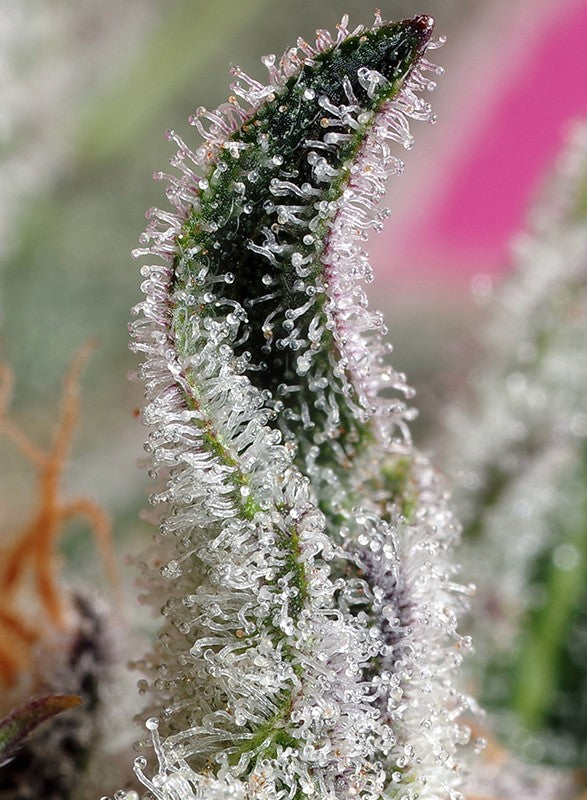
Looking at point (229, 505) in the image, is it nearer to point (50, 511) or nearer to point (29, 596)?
point (50, 511)

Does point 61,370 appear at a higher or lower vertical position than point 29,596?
higher

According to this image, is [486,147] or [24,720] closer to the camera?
[24,720]

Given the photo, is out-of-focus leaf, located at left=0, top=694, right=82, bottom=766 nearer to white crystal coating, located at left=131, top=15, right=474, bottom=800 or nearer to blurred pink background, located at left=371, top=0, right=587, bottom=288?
white crystal coating, located at left=131, top=15, right=474, bottom=800

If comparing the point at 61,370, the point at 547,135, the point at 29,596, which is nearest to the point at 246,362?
the point at 29,596

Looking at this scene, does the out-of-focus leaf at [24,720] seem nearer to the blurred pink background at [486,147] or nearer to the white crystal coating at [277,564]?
the white crystal coating at [277,564]

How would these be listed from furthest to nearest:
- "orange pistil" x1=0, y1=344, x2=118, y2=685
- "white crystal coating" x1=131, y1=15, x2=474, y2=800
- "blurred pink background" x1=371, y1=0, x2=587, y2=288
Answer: "blurred pink background" x1=371, y1=0, x2=587, y2=288, "orange pistil" x1=0, y1=344, x2=118, y2=685, "white crystal coating" x1=131, y1=15, x2=474, y2=800

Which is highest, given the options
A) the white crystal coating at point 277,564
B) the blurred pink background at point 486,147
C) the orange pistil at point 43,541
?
the blurred pink background at point 486,147

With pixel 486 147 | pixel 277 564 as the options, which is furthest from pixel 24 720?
pixel 486 147

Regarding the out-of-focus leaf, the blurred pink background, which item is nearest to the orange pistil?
the out-of-focus leaf

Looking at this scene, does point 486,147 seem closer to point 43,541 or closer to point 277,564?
point 43,541

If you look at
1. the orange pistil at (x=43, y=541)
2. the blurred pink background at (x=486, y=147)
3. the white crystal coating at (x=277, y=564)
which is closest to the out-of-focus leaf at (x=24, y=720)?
the white crystal coating at (x=277, y=564)

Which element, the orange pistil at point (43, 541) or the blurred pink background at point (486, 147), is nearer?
the orange pistil at point (43, 541)
